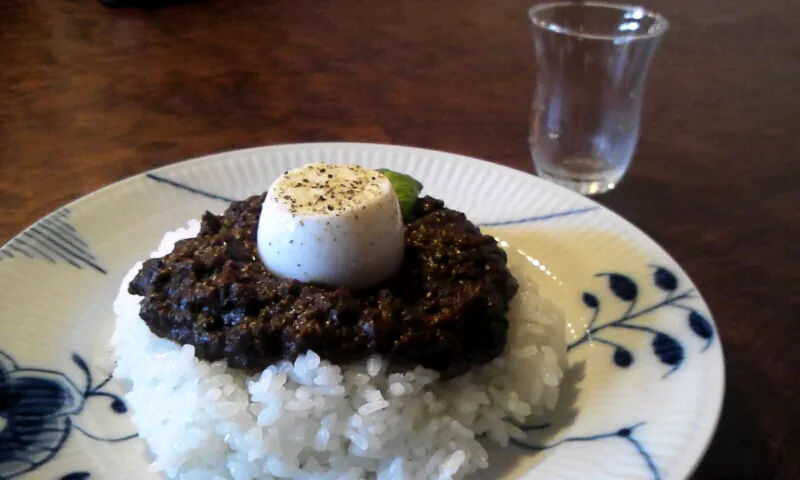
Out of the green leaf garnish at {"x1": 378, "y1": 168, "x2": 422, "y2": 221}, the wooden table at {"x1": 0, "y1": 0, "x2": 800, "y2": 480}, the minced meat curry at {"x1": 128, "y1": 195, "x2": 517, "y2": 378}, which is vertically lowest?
the wooden table at {"x1": 0, "y1": 0, "x2": 800, "y2": 480}

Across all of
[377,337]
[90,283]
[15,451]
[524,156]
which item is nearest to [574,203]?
[524,156]

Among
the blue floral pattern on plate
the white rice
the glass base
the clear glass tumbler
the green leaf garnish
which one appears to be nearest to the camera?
the blue floral pattern on plate

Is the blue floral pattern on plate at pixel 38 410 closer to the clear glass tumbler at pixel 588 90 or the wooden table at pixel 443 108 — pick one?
the wooden table at pixel 443 108

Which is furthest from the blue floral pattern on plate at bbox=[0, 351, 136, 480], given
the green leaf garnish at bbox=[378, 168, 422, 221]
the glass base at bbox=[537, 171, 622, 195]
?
the glass base at bbox=[537, 171, 622, 195]

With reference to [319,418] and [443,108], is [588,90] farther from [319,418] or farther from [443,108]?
[319,418]

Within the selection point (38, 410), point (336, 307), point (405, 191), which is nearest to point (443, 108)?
point (405, 191)

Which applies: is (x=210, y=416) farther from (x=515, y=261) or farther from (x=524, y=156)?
(x=524, y=156)

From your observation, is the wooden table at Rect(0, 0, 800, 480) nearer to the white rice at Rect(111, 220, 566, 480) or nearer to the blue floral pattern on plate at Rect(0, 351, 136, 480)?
the white rice at Rect(111, 220, 566, 480)

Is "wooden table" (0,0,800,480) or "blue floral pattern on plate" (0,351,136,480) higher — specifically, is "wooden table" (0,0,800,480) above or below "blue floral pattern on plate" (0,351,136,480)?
below
